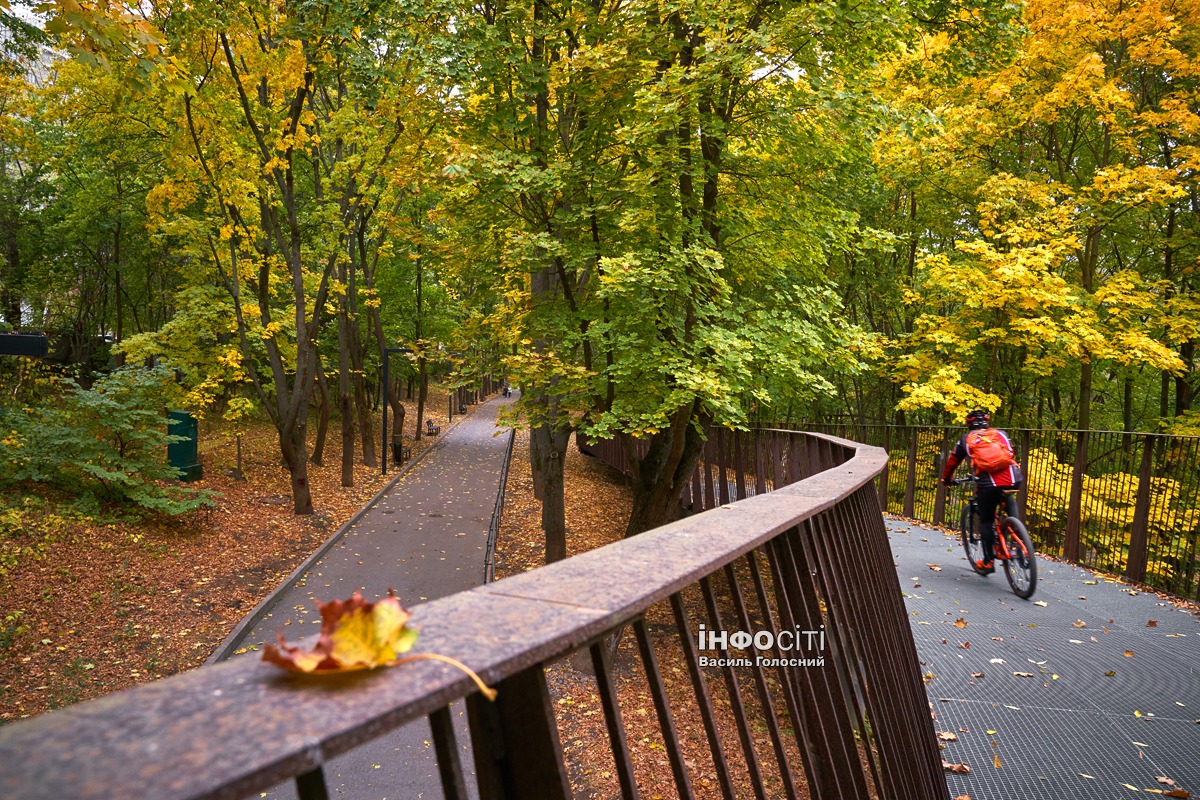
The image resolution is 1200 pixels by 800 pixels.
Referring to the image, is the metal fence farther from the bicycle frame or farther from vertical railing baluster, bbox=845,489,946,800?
vertical railing baluster, bbox=845,489,946,800

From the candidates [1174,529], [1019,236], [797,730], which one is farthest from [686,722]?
[1019,236]

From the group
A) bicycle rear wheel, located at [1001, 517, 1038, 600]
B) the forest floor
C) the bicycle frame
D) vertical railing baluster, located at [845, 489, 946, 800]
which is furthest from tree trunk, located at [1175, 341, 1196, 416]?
the forest floor

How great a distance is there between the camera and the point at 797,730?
178cm

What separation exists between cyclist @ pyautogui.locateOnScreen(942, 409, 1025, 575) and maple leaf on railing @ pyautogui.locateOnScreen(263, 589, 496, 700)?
798 cm

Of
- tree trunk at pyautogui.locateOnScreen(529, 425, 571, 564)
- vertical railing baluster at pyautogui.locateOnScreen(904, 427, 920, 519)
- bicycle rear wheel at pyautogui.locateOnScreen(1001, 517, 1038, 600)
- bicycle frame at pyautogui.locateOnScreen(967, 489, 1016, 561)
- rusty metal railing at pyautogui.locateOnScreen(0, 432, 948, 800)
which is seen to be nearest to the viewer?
rusty metal railing at pyautogui.locateOnScreen(0, 432, 948, 800)

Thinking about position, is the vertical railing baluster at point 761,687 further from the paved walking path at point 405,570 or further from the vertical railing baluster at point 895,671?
the paved walking path at point 405,570

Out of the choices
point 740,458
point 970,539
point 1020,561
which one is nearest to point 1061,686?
point 1020,561

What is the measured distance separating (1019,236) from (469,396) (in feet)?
147

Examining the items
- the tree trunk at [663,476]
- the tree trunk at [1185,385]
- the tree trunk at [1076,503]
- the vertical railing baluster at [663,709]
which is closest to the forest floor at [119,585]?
the tree trunk at [663,476]

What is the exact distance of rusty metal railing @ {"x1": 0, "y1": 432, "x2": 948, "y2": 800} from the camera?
1.92 feet

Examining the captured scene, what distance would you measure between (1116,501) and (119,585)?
13.5m

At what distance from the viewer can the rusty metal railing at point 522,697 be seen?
1.92 feet

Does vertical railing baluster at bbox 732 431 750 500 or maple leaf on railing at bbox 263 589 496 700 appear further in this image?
vertical railing baluster at bbox 732 431 750 500

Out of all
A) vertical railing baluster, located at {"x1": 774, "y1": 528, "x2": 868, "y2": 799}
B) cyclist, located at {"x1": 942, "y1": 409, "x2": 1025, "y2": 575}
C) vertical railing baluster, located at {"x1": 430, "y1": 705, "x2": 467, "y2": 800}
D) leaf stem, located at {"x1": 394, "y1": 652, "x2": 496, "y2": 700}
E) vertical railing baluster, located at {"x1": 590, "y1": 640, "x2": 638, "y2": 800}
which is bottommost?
cyclist, located at {"x1": 942, "y1": 409, "x2": 1025, "y2": 575}
